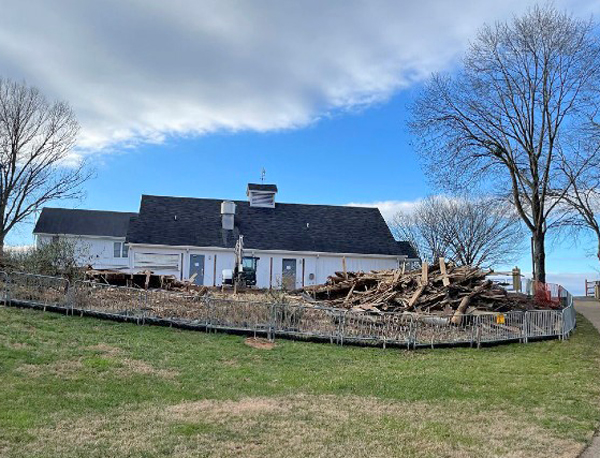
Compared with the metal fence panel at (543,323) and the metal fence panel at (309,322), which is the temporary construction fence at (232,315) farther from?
the metal fence panel at (543,323)

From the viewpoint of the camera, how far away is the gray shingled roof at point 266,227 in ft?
104

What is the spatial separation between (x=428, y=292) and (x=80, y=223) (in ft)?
134

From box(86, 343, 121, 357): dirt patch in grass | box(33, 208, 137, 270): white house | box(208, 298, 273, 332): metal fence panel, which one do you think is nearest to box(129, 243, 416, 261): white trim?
box(208, 298, 273, 332): metal fence panel

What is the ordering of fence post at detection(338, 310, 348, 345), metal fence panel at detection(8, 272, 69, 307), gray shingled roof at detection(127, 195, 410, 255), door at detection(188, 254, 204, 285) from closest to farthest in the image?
fence post at detection(338, 310, 348, 345)
metal fence panel at detection(8, 272, 69, 307)
door at detection(188, 254, 204, 285)
gray shingled roof at detection(127, 195, 410, 255)

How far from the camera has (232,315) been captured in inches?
580

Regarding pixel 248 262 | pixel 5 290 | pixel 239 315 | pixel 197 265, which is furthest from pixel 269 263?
pixel 5 290

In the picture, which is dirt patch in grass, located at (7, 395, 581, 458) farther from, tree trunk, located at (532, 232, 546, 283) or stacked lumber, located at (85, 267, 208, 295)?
tree trunk, located at (532, 232, 546, 283)

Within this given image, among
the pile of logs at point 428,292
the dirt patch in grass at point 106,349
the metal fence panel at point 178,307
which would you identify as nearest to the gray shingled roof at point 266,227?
the pile of logs at point 428,292

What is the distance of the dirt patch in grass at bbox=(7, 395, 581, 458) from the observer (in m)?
5.96

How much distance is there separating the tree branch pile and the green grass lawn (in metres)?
3.62

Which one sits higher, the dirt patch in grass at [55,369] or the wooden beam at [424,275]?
the wooden beam at [424,275]

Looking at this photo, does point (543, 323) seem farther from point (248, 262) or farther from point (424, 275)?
point (248, 262)

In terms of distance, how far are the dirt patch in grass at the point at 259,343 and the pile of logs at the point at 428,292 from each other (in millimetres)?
4281

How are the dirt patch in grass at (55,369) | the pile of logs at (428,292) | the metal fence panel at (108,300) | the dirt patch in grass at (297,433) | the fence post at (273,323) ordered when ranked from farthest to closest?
the pile of logs at (428,292) → the metal fence panel at (108,300) → the fence post at (273,323) → the dirt patch in grass at (55,369) → the dirt patch in grass at (297,433)
